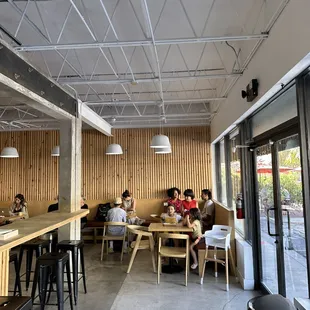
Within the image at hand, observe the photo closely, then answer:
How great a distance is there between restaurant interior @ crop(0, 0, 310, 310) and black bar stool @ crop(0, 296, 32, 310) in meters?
0.01

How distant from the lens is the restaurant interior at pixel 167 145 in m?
2.97

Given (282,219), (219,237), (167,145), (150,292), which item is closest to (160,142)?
(167,145)

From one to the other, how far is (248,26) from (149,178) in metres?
5.63

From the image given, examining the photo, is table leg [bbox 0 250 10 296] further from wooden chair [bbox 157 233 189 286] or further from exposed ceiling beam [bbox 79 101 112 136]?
exposed ceiling beam [bbox 79 101 112 136]

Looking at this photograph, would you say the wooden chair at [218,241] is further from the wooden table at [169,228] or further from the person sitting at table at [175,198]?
the person sitting at table at [175,198]

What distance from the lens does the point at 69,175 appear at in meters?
4.95

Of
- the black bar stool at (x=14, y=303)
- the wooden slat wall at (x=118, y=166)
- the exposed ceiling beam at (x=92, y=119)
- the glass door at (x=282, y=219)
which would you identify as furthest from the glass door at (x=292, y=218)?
the wooden slat wall at (x=118, y=166)

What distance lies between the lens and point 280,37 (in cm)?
282

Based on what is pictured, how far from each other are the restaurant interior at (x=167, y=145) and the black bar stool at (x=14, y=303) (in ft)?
0.05

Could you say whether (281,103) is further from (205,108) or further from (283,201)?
(205,108)

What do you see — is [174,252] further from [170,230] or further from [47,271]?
[47,271]

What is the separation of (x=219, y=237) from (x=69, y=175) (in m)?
2.81

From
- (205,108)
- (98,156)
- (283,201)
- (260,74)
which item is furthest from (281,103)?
(98,156)

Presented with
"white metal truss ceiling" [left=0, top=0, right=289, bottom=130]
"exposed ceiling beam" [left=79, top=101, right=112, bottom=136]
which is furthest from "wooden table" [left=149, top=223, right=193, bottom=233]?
"exposed ceiling beam" [left=79, top=101, right=112, bottom=136]
